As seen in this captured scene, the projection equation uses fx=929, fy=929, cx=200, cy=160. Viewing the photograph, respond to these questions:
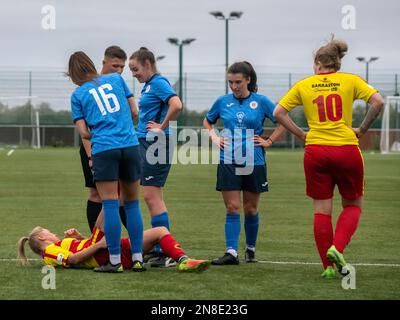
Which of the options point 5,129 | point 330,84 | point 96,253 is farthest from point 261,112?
point 5,129

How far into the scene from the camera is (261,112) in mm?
8977

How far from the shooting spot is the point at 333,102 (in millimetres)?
7676

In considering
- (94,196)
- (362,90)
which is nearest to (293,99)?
(362,90)

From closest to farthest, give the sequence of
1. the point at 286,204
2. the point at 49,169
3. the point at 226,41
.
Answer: the point at 286,204 < the point at 49,169 < the point at 226,41

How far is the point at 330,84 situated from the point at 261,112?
1401mm

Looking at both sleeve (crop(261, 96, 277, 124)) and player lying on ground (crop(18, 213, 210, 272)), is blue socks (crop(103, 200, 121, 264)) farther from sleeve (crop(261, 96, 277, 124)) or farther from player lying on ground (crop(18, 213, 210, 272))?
sleeve (crop(261, 96, 277, 124))

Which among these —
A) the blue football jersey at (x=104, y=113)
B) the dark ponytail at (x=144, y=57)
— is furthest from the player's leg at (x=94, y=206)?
the blue football jersey at (x=104, y=113)

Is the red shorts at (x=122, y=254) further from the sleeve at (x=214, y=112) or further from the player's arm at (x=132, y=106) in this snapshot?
the sleeve at (x=214, y=112)

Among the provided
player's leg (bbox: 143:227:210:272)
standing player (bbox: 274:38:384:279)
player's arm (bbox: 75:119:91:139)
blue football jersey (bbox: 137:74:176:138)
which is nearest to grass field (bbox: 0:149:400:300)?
player's leg (bbox: 143:227:210:272)

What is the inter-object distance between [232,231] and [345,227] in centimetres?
149

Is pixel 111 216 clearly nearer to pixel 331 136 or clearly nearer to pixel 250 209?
pixel 250 209

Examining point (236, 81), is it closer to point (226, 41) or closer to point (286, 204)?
point (286, 204)

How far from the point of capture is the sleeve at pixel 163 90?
8.75 meters

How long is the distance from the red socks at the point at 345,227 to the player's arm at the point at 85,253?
6.53ft
